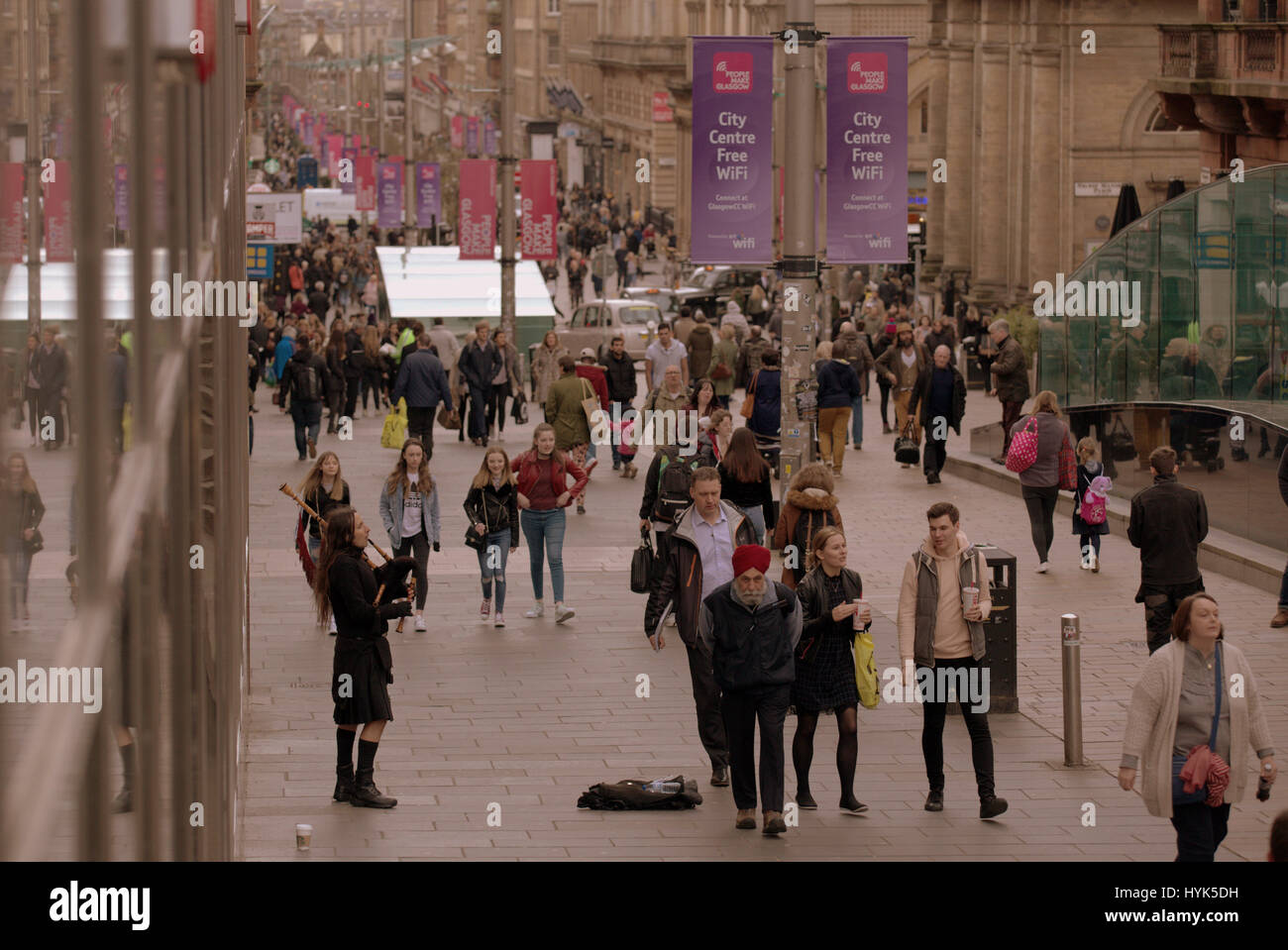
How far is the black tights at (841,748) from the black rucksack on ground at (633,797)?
55cm

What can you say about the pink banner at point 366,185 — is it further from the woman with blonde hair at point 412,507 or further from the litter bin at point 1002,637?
the litter bin at point 1002,637

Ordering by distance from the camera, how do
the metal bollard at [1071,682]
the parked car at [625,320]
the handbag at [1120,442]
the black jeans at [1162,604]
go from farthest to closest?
the parked car at [625,320], the handbag at [1120,442], the black jeans at [1162,604], the metal bollard at [1071,682]

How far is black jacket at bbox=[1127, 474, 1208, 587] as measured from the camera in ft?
43.2

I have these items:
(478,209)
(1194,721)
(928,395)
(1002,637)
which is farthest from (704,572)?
(478,209)

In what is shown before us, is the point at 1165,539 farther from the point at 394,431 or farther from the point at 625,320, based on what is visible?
the point at 625,320

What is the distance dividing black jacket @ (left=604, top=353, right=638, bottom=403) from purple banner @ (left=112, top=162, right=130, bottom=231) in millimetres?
22841

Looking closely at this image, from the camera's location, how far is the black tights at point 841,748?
1034 cm

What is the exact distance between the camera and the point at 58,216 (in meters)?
1.70

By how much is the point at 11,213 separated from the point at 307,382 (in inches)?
955

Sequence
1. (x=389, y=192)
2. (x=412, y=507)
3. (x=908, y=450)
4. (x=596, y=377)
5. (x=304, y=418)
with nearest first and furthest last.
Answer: (x=412, y=507)
(x=596, y=377)
(x=908, y=450)
(x=304, y=418)
(x=389, y=192)

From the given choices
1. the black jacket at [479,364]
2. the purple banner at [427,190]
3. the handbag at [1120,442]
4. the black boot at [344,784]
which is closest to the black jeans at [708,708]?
the black boot at [344,784]

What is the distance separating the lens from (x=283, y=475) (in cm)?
2539

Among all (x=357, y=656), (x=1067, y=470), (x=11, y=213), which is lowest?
(x=357, y=656)

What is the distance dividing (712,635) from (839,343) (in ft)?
54.6
